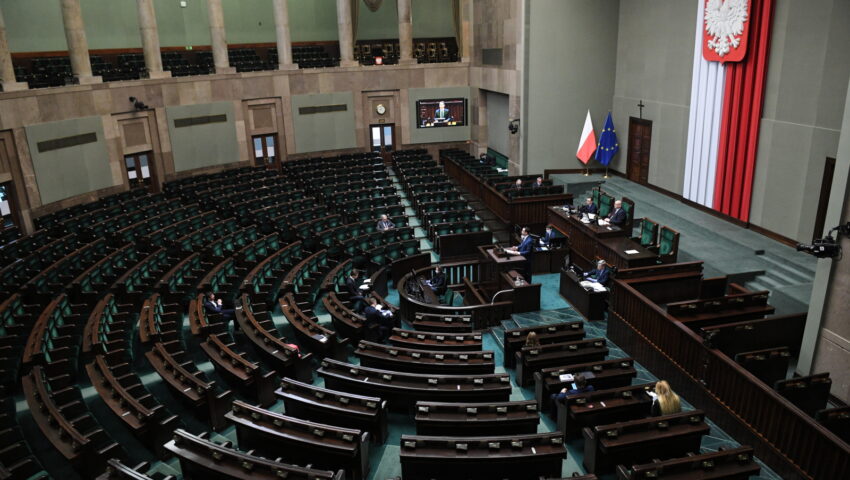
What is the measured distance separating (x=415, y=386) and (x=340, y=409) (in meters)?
1.00

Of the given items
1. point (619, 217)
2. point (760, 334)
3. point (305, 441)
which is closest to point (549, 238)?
point (619, 217)

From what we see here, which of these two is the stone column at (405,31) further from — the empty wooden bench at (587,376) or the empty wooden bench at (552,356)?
the empty wooden bench at (587,376)

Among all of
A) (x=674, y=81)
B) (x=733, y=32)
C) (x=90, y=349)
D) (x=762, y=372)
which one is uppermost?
(x=733, y=32)

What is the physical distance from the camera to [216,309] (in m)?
8.88

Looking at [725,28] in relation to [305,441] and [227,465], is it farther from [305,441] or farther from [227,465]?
[227,465]

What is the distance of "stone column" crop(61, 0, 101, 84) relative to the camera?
15.6m

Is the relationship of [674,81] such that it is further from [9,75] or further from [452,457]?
[9,75]

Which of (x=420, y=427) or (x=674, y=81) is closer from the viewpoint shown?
(x=420, y=427)

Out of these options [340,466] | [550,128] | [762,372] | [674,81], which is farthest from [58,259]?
[674,81]

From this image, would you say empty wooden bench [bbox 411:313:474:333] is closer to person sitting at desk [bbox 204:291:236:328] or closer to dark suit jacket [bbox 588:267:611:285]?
dark suit jacket [bbox 588:267:611:285]

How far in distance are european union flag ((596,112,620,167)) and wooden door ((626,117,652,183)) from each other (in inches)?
21.5

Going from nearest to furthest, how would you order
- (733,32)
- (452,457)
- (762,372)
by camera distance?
(452,457), (762,372), (733,32)

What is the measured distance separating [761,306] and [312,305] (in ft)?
22.5

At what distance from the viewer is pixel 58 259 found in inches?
445
